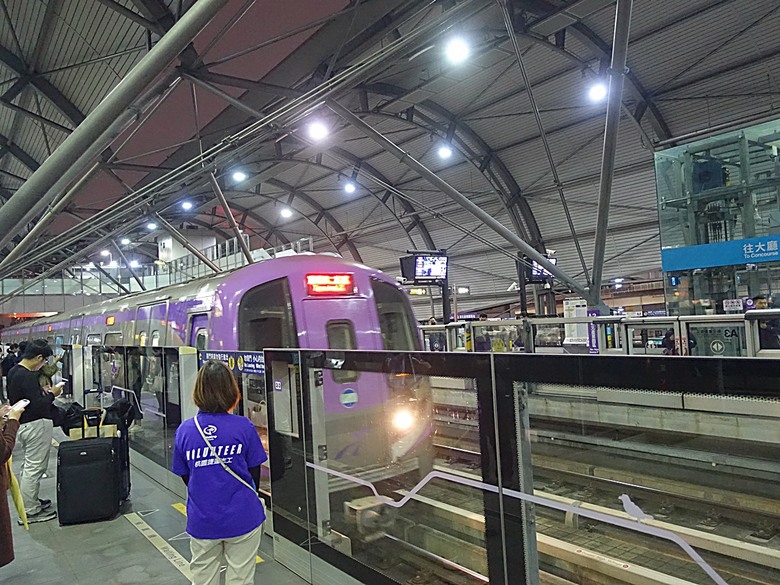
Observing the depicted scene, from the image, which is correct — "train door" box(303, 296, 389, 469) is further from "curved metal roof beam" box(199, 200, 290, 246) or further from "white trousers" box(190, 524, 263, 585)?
"curved metal roof beam" box(199, 200, 290, 246)

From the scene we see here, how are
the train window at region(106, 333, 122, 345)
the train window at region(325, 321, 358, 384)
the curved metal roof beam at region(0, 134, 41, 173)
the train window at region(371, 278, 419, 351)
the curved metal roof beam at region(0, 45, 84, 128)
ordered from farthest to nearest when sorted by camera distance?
the curved metal roof beam at region(0, 134, 41, 173) < the curved metal roof beam at region(0, 45, 84, 128) < the train window at region(106, 333, 122, 345) < the train window at region(371, 278, 419, 351) < the train window at region(325, 321, 358, 384)

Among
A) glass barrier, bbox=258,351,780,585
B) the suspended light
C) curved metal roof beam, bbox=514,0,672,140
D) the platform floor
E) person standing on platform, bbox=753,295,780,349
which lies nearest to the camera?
glass barrier, bbox=258,351,780,585

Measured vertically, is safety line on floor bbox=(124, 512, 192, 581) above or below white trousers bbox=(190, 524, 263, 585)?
below

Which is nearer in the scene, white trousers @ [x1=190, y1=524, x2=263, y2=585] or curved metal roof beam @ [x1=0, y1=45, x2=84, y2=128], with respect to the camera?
white trousers @ [x1=190, y1=524, x2=263, y2=585]

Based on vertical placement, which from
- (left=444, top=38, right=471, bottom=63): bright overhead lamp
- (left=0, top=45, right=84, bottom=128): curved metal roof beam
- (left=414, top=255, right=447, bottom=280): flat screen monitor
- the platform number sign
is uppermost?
(left=0, top=45, right=84, bottom=128): curved metal roof beam

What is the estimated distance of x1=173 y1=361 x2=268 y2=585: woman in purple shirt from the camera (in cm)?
323

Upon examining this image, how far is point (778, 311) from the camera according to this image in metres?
6.53

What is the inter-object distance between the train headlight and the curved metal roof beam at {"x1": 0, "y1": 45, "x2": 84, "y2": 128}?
12.5 metres

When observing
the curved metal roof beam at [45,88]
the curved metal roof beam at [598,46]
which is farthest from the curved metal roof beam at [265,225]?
the curved metal roof beam at [598,46]

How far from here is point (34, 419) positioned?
18.9 ft

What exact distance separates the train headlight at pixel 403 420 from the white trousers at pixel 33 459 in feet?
12.7

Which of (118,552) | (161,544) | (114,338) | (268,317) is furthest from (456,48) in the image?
(118,552)

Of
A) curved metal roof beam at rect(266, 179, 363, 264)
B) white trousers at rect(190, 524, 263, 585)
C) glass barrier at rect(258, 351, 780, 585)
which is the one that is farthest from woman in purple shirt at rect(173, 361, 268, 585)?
curved metal roof beam at rect(266, 179, 363, 264)

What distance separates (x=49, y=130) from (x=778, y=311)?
17.2 meters
